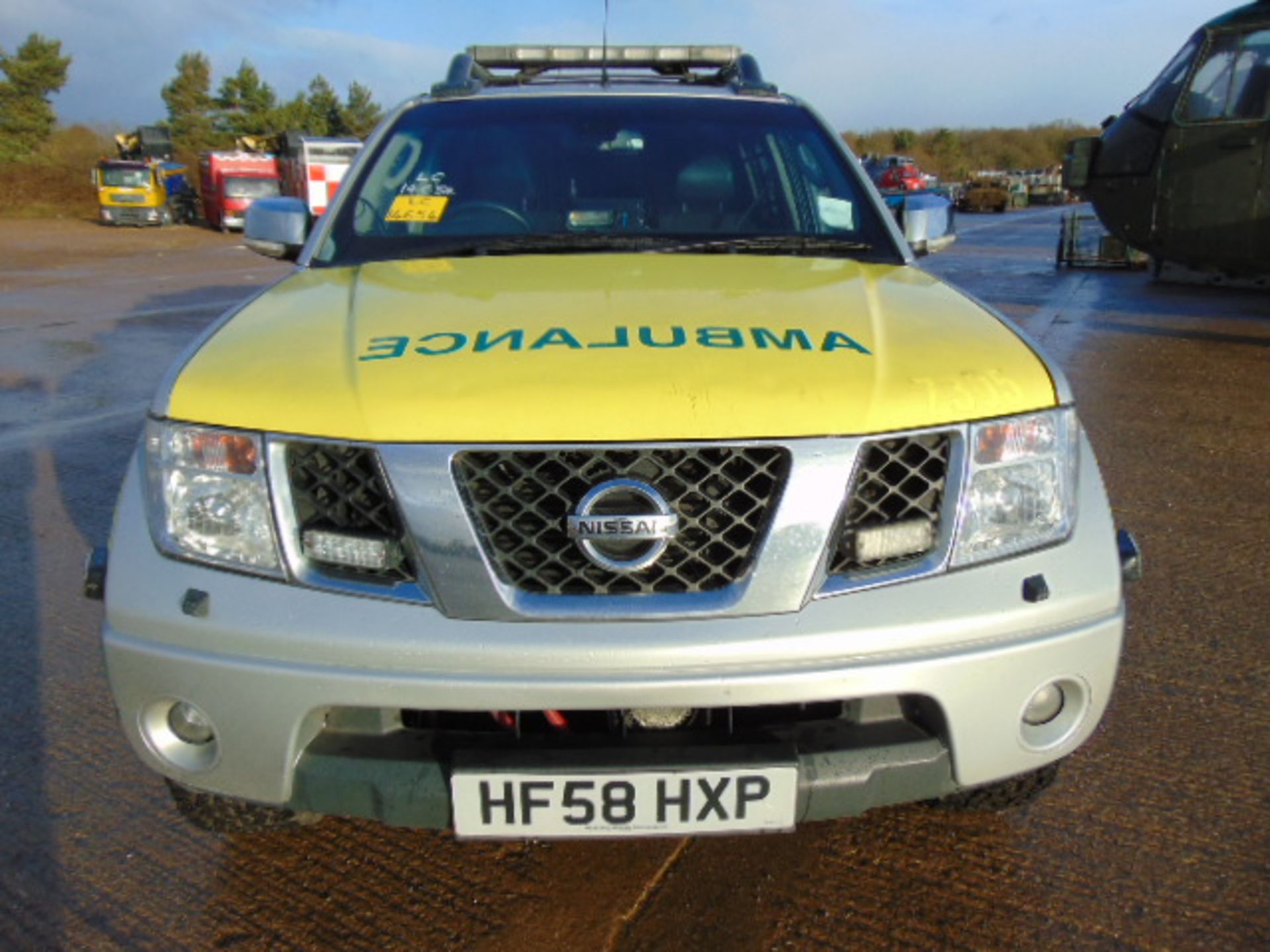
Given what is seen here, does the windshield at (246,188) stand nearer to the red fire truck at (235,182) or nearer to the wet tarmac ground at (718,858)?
the red fire truck at (235,182)

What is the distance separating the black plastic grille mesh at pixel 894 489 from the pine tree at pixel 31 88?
62.9m

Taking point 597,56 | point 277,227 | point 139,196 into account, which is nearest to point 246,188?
point 139,196

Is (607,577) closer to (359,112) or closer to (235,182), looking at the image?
(235,182)

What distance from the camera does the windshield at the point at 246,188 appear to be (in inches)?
1325

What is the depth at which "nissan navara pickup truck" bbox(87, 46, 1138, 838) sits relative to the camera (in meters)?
1.86

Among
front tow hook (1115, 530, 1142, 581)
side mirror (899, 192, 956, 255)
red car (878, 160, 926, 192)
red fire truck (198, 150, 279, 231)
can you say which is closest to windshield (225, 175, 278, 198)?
red fire truck (198, 150, 279, 231)

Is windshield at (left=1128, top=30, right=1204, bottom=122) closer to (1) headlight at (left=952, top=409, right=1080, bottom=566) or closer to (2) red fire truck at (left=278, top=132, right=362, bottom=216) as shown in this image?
(1) headlight at (left=952, top=409, right=1080, bottom=566)

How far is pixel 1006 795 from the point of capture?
237 centimetres

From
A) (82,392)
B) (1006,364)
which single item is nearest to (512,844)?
(1006,364)

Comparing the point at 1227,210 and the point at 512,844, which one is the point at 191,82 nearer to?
the point at 1227,210

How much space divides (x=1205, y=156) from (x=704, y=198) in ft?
27.4

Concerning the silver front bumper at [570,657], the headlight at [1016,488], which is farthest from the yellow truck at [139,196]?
the headlight at [1016,488]

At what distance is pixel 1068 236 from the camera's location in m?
16.7

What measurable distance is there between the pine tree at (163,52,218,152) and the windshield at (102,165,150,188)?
35817 millimetres
